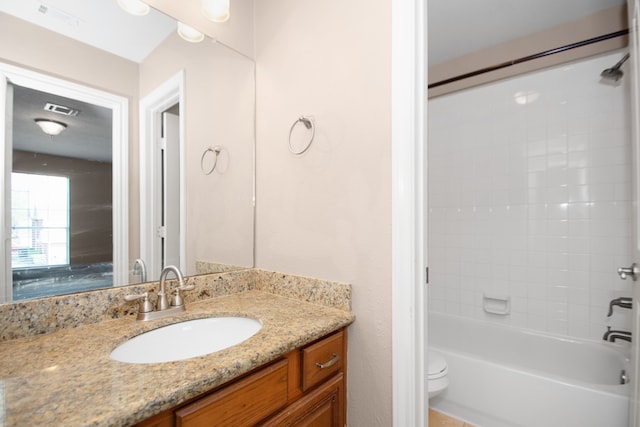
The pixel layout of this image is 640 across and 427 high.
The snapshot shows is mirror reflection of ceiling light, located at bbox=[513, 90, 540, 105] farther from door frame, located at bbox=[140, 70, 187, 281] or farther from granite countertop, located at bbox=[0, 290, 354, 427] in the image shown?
door frame, located at bbox=[140, 70, 187, 281]

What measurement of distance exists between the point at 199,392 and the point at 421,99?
106 centimetres

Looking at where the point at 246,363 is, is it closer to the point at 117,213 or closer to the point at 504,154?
the point at 117,213

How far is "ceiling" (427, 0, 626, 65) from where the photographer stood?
1.73 meters

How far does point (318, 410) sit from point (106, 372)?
65 centimetres

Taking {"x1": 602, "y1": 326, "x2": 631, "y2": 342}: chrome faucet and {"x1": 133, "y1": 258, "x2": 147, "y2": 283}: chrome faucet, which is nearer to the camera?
{"x1": 133, "y1": 258, "x2": 147, "y2": 283}: chrome faucet

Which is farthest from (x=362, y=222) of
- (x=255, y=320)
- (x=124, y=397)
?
(x=124, y=397)

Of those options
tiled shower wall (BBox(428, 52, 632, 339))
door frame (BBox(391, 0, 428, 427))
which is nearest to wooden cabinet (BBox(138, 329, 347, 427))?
door frame (BBox(391, 0, 428, 427))

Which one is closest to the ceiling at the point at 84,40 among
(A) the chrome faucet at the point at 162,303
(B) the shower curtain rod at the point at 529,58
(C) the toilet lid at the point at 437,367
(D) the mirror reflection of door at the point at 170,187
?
(D) the mirror reflection of door at the point at 170,187

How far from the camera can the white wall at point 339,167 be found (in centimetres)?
103

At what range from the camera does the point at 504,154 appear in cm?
224

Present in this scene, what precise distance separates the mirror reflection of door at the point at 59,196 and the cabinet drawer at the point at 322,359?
75cm

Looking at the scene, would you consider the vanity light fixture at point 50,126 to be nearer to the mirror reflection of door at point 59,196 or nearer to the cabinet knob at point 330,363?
the mirror reflection of door at point 59,196

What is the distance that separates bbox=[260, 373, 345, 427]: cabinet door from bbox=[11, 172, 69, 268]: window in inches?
33.8

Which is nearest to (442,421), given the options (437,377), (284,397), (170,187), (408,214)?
(437,377)
